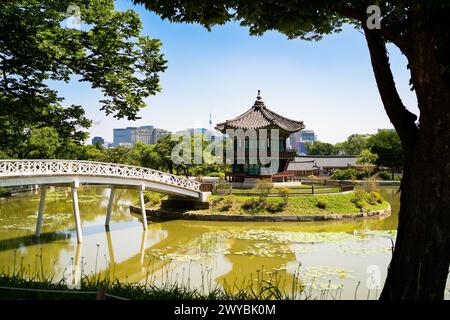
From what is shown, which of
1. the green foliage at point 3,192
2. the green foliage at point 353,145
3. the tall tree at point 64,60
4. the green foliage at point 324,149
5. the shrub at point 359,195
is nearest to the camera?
the tall tree at point 64,60

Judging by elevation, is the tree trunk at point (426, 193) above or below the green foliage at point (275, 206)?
above

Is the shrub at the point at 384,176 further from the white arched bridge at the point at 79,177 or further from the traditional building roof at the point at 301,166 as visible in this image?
the white arched bridge at the point at 79,177

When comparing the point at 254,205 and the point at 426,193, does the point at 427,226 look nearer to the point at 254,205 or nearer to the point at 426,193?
the point at 426,193

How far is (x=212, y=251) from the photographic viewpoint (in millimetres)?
15125

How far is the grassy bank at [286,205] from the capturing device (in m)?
23.0

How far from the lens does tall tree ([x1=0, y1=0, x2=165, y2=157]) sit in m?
9.14

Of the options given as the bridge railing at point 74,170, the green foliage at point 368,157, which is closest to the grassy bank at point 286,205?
the bridge railing at point 74,170

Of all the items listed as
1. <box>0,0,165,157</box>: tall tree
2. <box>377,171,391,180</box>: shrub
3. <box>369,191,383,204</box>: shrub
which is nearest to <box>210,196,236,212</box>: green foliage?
<box>369,191,383,204</box>: shrub

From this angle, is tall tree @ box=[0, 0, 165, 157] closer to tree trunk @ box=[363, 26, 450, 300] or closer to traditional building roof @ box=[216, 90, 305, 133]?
tree trunk @ box=[363, 26, 450, 300]

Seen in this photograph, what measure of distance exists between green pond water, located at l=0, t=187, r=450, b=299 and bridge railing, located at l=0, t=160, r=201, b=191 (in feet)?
9.25

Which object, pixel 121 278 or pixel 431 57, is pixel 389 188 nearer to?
pixel 121 278
